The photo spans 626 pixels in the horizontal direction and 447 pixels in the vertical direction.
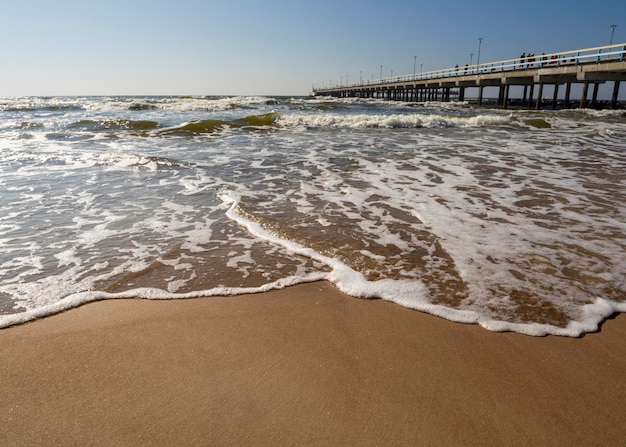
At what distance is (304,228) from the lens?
4121mm

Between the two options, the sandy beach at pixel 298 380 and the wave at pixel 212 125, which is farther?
the wave at pixel 212 125

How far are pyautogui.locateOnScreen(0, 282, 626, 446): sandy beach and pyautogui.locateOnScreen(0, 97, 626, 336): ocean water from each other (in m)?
0.27

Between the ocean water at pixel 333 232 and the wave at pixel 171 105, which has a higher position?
the wave at pixel 171 105

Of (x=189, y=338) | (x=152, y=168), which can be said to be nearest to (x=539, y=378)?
(x=189, y=338)

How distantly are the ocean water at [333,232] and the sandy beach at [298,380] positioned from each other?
0.27 meters

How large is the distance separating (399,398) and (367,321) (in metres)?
0.70

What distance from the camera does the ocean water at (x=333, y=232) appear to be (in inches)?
110

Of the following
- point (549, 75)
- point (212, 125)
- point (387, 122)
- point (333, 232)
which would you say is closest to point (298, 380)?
point (333, 232)

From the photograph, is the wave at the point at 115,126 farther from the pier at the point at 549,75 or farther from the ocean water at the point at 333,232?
the pier at the point at 549,75

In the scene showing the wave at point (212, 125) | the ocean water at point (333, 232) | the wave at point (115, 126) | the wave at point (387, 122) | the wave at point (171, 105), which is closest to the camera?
the ocean water at point (333, 232)

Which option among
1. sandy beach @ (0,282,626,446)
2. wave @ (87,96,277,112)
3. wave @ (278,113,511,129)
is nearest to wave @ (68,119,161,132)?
wave @ (278,113,511,129)

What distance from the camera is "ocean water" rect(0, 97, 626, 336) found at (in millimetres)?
2797

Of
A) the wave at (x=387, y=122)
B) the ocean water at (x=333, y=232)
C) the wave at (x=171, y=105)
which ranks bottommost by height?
the ocean water at (x=333, y=232)

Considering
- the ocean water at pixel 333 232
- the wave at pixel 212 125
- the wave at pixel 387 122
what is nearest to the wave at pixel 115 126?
the wave at pixel 212 125
